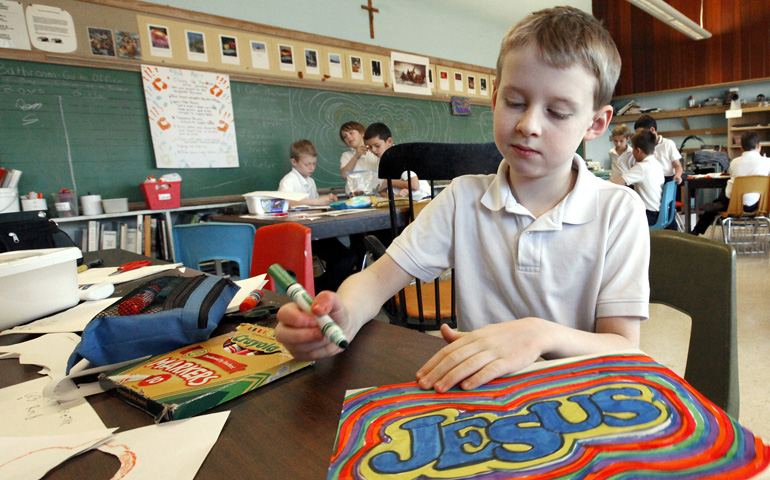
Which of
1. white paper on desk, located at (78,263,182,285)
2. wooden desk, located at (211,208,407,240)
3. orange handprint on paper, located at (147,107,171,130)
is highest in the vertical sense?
orange handprint on paper, located at (147,107,171,130)

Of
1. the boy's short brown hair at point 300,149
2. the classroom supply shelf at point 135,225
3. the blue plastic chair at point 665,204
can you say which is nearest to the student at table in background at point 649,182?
the blue plastic chair at point 665,204

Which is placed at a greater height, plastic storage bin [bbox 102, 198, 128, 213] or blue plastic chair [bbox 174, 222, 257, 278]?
plastic storage bin [bbox 102, 198, 128, 213]

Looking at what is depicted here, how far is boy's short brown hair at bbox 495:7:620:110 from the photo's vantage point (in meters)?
0.67

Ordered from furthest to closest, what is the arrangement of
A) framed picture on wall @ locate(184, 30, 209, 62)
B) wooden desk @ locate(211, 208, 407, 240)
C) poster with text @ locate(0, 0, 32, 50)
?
framed picture on wall @ locate(184, 30, 209, 62) < poster with text @ locate(0, 0, 32, 50) < wooden desk @ locate(211, 208, 407, 240)

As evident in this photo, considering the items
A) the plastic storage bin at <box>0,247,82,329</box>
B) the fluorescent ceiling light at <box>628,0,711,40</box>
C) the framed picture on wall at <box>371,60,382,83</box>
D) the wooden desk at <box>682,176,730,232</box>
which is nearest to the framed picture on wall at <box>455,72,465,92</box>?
the framed picture on wall at <box>371,60,382,83</box>

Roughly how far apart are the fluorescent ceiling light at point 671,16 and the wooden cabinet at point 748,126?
1.33m

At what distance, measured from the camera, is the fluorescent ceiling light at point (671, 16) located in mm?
A: 5444

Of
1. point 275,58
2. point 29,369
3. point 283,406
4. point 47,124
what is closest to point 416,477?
point 283,406

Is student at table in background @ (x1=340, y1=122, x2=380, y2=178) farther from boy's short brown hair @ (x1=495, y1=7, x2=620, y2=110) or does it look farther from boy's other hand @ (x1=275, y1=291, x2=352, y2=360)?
boy's other hand @ (x1=275, y1=291, x2=352, y2=360)

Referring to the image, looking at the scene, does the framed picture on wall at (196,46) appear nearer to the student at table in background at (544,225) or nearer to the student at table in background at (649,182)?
the student at table in background at (544,225)

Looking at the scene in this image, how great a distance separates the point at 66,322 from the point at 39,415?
0.34 metres

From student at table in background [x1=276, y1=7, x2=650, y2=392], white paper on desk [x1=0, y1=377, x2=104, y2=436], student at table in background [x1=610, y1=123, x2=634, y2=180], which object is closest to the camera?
white paper on desk [x1=0, y1=377, x2=104, y2=436]

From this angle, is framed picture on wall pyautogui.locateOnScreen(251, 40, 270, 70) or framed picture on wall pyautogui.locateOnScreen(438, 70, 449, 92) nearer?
framed picture on wall pyautogui.locateOnScreen(251, 40, 270, 70)

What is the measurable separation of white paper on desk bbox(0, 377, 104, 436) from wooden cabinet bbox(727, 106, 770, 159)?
28.2ft
